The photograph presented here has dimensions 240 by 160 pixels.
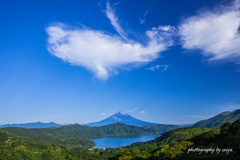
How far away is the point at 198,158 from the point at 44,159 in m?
160

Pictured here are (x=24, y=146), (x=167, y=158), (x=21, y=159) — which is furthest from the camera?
(x=24, y=146)

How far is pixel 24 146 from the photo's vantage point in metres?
162

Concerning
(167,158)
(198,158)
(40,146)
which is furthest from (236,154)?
(40,146)

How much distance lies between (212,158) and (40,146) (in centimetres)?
19705

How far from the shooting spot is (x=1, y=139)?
178125 mm

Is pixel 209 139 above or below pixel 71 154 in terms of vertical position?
above

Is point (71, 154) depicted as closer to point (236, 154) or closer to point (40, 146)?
A: point (40, 146)

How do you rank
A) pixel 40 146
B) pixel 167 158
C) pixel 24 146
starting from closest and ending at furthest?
1. pixel 167 158
2. pixel 24 146
3. pixel 40 146

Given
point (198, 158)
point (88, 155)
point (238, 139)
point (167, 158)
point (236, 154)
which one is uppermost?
point (238, 139)

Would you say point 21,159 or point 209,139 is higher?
point 209,139

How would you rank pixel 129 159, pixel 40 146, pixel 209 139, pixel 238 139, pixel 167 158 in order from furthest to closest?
pixel 40 146, pixel 129 159, pixel 209 139, pixel 167 158, pixel 238 139

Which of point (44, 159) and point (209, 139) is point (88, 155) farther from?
point (209, 139)

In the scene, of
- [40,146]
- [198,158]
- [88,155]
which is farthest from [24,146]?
[198,158]

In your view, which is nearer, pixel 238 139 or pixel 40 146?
pixel 238 139
